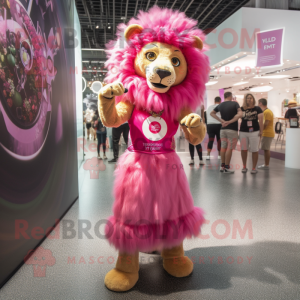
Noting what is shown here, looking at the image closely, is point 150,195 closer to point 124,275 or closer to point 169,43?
point 124,275

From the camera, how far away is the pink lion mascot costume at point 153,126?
5.01ft

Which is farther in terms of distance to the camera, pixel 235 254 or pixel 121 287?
pixel 235 254

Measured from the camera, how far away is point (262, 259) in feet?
6.35

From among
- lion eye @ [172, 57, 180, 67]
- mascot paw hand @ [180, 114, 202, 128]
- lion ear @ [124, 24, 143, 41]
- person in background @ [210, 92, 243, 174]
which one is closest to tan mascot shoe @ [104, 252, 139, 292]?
mascot paw hand @ [180, 114, 202, 128]

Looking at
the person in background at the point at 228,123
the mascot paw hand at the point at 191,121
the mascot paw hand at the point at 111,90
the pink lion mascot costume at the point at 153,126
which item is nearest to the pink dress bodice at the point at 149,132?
the pink lion mascot costume at the point at 153,126

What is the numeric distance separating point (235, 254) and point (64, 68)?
2259 millimetres

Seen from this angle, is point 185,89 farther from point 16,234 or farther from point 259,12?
point 259,12

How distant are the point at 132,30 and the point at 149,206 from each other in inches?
39.1

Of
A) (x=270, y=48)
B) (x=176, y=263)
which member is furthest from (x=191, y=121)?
(x=270, y=48)

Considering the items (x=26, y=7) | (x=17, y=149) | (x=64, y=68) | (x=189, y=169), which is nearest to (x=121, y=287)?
(x=17, y=149)

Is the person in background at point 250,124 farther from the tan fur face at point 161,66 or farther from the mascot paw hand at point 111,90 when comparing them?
the mascot paw hand at point 111,90

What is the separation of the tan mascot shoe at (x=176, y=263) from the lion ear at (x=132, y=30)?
4.22 ft

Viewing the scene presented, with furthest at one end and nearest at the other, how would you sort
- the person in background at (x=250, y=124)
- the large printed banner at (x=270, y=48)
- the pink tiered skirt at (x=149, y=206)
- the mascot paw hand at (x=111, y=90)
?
the large printed banner at (x=270, y=48)
the person in background at (x=250, y=124)
the pink tiered skirt at (x=149, y=206)
the mascot paw hand at (x=111, y=90)

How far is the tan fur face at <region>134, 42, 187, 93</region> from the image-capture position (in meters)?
1.50
